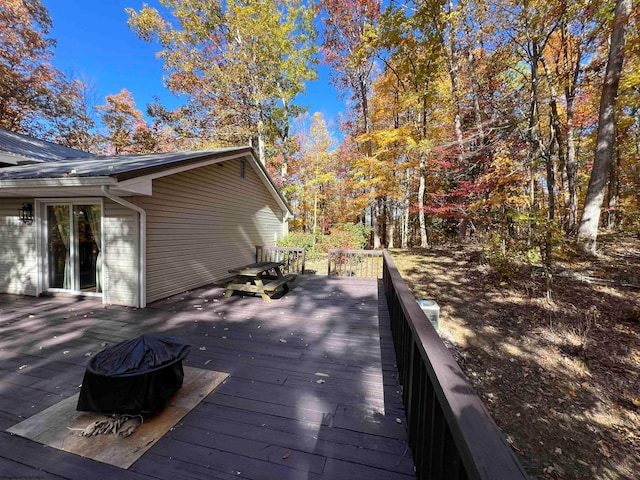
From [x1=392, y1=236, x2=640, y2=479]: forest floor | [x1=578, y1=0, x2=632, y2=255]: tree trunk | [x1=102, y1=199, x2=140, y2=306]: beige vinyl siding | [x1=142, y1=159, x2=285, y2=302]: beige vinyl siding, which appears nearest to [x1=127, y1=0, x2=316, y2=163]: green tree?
[x1=142, y1=159, x2=285, y2=302]: beige vinyl siding

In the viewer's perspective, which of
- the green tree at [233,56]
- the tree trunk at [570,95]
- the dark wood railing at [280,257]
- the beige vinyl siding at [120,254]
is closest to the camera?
the beige vinyl siding at [120,254]

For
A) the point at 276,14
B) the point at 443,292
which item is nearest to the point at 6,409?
the point at 443,292

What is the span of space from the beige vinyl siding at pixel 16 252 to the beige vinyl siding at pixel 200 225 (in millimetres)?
2429

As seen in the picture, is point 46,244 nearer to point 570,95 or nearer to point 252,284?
point 252,284

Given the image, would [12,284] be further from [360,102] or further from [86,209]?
[360,102]

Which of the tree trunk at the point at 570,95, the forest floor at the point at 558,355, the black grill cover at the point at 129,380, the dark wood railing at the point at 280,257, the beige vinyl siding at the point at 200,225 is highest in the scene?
the tree trunk at the point at 570,95

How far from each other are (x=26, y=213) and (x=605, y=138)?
12.5 metres

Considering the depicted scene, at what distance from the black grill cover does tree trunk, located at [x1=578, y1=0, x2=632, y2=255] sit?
912 cm

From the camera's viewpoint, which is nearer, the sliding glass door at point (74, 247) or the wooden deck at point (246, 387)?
the wooden deck at point (246, 387)

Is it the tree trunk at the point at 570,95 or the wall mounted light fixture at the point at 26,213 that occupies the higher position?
the tree trunk at the point at 570,95

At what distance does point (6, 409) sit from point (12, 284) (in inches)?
197

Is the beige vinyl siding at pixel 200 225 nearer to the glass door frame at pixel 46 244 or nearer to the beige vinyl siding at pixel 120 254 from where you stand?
the beige vinyl siding at pixel 120 254

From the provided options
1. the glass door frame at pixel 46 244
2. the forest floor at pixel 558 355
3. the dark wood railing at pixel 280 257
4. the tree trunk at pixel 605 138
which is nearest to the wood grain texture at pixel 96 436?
the forest floor at pixel 558 355

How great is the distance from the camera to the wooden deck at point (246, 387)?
166cm
